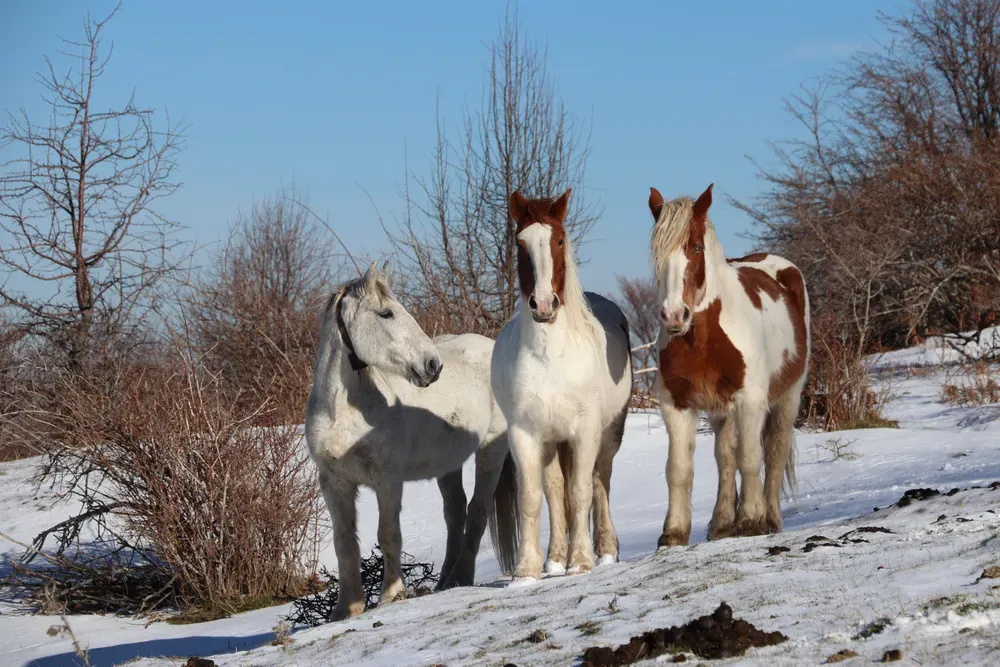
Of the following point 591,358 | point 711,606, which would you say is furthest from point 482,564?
point 711,606

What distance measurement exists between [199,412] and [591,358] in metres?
3.92

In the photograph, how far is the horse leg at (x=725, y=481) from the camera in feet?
19.2

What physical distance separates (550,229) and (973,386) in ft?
31.6

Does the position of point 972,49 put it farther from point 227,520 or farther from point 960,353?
point 227,520

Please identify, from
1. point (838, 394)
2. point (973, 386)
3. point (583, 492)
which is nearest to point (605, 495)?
point (583, 492)

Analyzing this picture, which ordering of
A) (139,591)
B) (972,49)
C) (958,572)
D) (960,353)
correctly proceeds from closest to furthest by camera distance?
1. (958,572)
2. (139,591)
3. (960,353)
4. (972,49)

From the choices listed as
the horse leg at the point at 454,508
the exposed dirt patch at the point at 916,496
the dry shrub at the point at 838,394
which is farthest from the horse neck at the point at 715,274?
the dry shrub at the point at 838,394

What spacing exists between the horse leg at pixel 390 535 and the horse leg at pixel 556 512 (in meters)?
0.91

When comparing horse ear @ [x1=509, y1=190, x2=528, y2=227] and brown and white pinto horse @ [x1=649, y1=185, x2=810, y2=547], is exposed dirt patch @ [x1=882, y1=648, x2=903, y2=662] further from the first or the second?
horse ear @ [x1=509, y1=190, x2=528, y2=227]

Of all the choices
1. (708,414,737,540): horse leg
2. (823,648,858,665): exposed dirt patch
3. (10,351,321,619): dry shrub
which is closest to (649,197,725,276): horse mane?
(708,414,737,540): horse leg

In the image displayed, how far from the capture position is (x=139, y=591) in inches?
344

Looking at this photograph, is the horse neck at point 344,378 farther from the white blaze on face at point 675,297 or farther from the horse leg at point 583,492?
the white blaze on face at point 675,297

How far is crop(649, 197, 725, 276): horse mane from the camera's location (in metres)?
5.60

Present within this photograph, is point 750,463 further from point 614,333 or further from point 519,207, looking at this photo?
point 519,207
